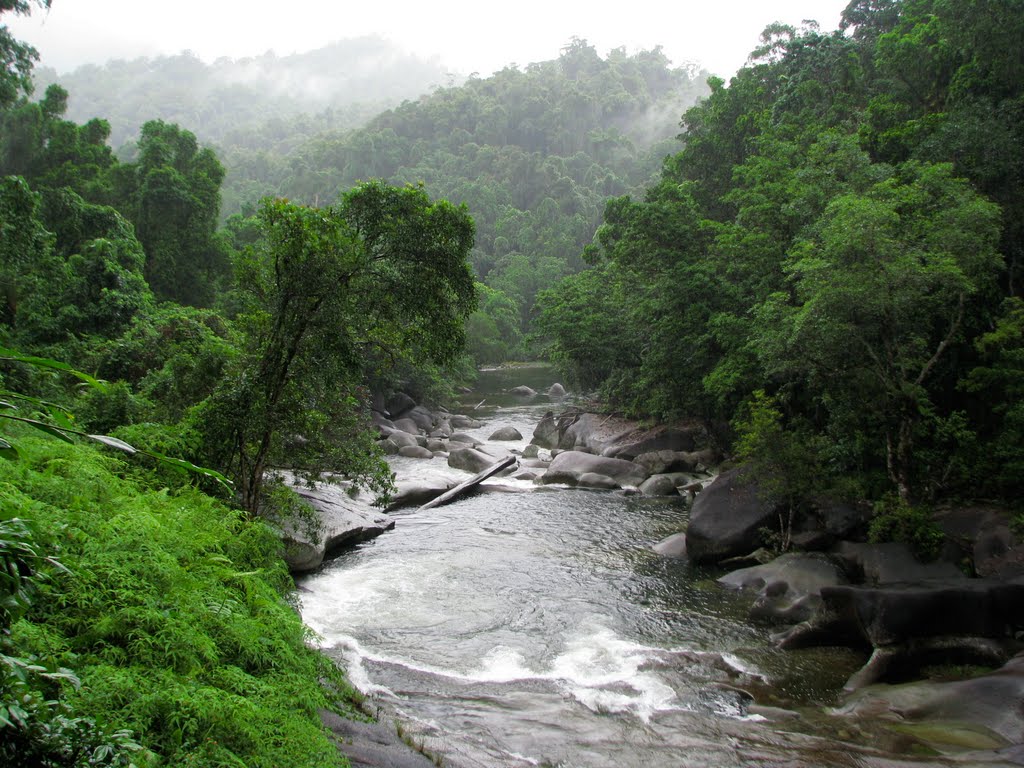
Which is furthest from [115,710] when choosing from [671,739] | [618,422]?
[618,422]

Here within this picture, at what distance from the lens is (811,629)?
11094mm

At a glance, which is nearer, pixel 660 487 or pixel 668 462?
pixel 660 487

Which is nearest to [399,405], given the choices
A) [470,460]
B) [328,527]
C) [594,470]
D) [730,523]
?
[470,460]

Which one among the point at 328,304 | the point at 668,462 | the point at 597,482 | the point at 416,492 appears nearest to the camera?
the point at 328,304

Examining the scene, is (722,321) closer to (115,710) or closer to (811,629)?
(811,629)

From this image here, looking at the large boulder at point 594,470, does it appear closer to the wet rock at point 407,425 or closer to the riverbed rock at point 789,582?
the riverbed rock at point 789,582

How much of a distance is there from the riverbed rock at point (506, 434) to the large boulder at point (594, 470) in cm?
751

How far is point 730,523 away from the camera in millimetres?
15297

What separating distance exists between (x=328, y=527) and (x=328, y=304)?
6.78 metres

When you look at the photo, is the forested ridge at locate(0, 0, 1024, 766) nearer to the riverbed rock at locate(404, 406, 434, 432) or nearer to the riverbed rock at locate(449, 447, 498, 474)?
the riverbed rock at locate(404, 406, 434, 432)

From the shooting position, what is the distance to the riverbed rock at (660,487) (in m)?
21.8

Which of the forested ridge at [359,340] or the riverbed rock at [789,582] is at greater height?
the forested ridge at [359,340]

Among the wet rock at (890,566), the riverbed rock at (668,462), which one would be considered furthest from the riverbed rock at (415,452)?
the wet rock at (890,566)

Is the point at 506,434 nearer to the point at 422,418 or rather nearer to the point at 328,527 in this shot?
the point at 422,418
